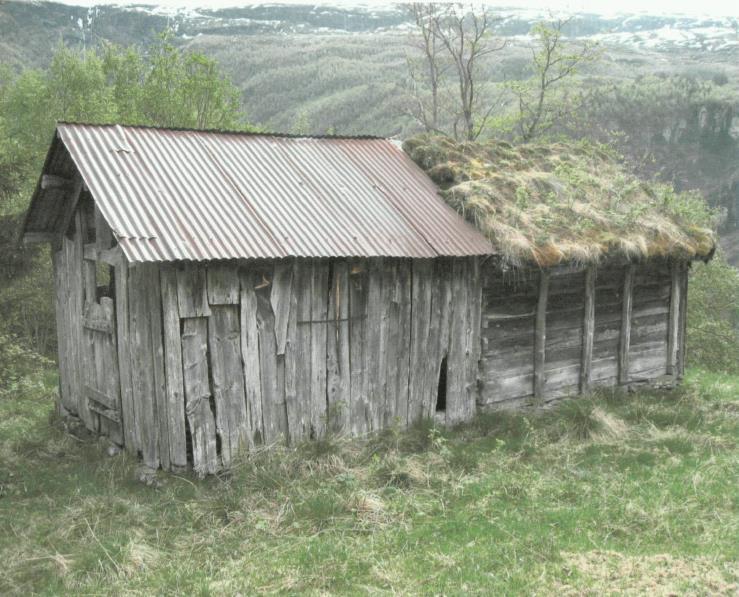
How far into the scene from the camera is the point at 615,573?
599cm

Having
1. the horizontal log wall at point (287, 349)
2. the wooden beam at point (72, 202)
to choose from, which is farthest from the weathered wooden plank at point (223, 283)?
the wooden beam at point (72, 202)

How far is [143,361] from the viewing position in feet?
27.2

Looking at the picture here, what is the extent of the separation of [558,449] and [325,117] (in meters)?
96.7

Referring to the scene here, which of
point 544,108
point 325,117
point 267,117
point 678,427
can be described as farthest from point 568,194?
point 267,117

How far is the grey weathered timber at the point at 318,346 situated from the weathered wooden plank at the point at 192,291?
133cm

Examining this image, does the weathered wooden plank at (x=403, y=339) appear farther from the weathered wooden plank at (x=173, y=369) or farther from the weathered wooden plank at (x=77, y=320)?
the weathered wooden plank at (x=77, y=320)

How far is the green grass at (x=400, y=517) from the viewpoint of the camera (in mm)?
6012

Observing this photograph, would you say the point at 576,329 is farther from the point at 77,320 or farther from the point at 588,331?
the point at 77,320

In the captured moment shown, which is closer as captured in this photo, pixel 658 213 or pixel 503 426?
pixel 503 426

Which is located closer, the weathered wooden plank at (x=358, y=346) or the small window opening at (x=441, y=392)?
the weathered wooden plank at (x=358, y=346)

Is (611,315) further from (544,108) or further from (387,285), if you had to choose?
(544,108)

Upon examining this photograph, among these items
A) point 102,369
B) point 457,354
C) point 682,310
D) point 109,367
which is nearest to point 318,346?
point 457,354

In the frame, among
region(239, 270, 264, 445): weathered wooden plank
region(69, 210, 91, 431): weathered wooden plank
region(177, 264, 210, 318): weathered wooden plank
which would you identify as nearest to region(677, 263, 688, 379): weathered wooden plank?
region(239, 270, 264, 445): weathered wooden plank

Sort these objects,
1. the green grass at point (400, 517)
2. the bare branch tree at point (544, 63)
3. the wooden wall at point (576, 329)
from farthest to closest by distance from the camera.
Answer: the bare branch tree at point (544, 63)
the wooden wall at point (576, 329)
the green grass at point (400, 517)
